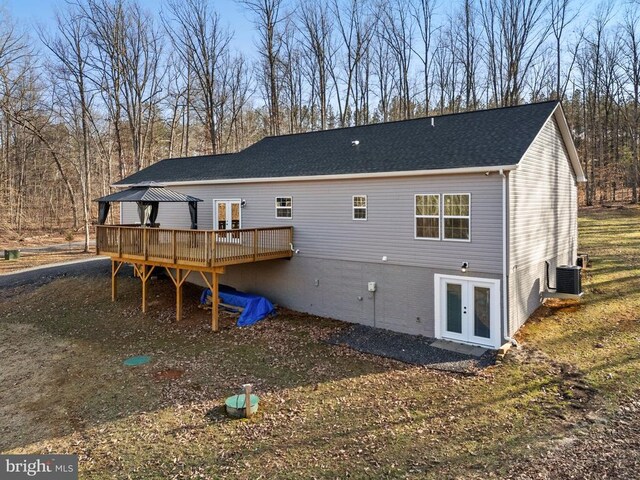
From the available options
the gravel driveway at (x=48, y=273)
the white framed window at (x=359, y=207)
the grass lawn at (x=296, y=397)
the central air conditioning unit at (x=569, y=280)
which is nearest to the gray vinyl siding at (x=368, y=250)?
the white framed window at (x=359, y=207)

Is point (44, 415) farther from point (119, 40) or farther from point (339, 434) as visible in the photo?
point (119, 40)

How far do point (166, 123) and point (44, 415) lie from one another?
30743mm

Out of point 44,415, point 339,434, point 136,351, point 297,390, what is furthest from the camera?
point 136,351

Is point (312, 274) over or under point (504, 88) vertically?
under

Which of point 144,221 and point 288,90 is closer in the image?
point 144,221

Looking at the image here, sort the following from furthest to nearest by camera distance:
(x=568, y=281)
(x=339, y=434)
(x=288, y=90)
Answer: (x=288, y=90), (x=568, y=281), (x=339, y=434)

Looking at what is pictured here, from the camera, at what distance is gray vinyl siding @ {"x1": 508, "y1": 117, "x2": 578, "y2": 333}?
1049 cm

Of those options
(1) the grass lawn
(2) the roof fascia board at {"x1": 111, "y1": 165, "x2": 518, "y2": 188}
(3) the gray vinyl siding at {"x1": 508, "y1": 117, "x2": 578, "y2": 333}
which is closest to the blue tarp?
(1) the grass lawn

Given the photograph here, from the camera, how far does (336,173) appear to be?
41.1 feet

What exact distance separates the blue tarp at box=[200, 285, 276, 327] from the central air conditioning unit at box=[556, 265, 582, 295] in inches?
358

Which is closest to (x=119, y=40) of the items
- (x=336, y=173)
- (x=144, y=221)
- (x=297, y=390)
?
(x=144, y=221)

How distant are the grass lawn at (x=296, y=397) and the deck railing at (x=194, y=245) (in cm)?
216

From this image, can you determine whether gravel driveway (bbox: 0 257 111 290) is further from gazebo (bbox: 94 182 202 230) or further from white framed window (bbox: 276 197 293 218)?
white framed window (bbox: 276 197 293 218)

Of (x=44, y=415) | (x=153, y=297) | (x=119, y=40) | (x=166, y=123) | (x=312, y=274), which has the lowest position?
(x=44, y=415)
